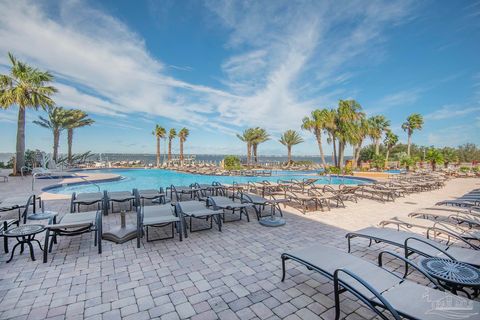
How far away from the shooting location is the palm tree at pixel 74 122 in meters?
22.4

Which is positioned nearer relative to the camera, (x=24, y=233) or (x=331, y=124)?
(x=24, y=233)

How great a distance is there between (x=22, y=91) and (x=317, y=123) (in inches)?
902

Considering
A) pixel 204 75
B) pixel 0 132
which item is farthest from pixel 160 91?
pixel 0 132

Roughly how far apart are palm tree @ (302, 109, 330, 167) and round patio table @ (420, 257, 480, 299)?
2074 centimetres

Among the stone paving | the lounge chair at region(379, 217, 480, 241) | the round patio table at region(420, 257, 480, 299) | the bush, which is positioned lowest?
the stone paving

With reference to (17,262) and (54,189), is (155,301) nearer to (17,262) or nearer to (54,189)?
(17,262)

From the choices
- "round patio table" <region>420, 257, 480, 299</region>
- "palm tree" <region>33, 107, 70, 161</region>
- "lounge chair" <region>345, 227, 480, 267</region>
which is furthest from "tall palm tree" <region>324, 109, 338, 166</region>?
"palm tree" <region>33, 107, 70, 161</region>

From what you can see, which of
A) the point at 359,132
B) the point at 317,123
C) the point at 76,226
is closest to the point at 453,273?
the point at 76,226

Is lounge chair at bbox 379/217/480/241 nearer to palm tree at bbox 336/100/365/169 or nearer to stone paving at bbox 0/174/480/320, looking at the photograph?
stone paving at bbox 0/174/480/320

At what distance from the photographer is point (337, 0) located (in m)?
9.15

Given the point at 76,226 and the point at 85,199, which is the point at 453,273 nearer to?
the point at 76,226

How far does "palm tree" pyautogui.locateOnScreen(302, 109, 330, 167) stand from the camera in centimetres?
2181

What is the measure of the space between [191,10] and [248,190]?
941 centimetres

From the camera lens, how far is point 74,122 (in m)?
23.1
